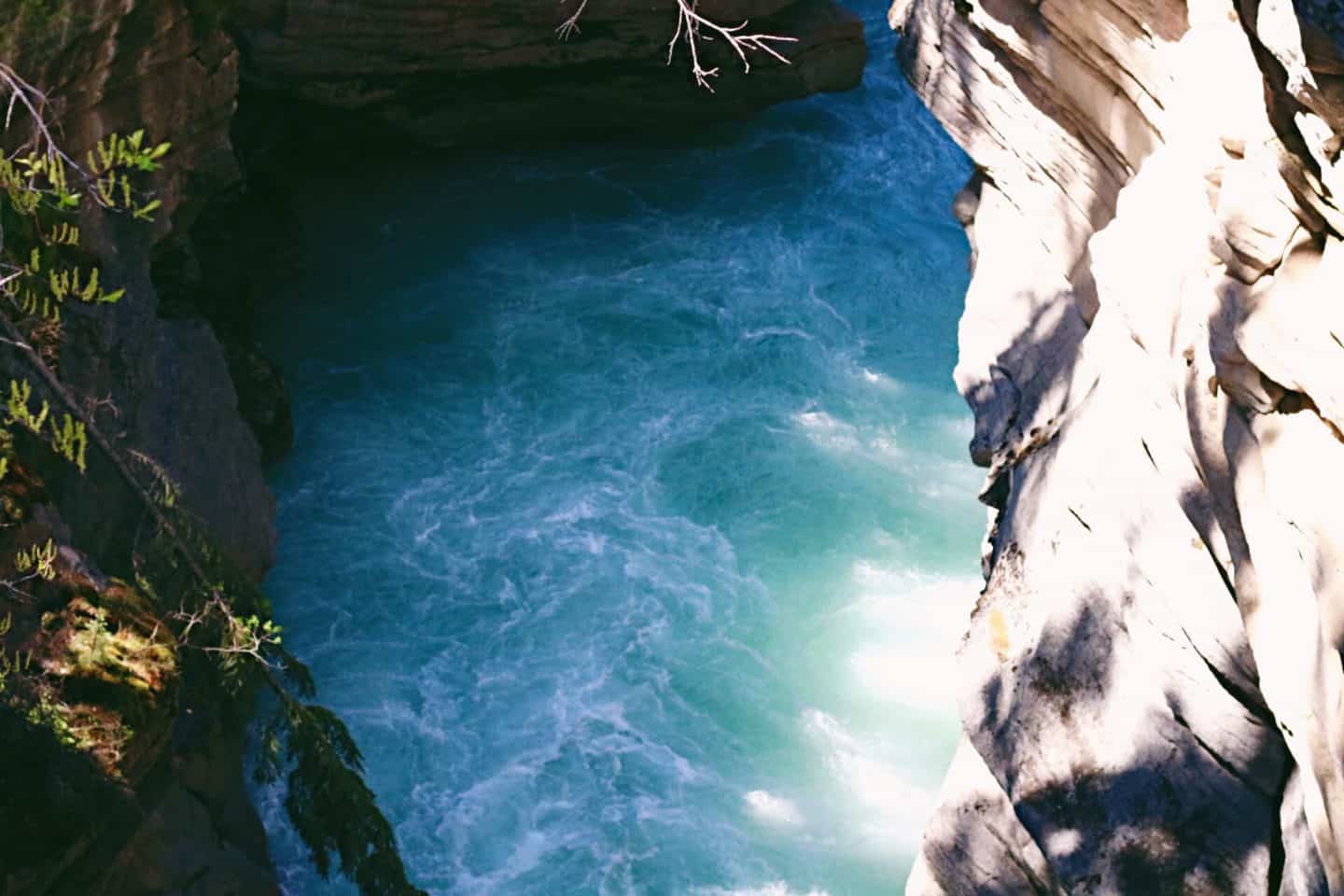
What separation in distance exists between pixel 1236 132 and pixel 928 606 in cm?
592

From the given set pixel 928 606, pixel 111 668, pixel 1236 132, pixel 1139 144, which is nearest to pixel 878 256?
pixel 928 606

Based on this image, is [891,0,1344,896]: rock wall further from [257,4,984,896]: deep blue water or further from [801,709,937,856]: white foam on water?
[257,4,984,896]: deep blue water

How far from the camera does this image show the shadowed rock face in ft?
44.8

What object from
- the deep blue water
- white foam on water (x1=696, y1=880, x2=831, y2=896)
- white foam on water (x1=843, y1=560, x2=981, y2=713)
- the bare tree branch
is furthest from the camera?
white foam on water (x1=843, y1=560, x2=981, y2=713)

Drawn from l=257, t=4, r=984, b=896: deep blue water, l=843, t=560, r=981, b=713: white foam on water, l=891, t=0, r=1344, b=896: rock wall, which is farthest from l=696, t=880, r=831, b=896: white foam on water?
l=843, t=560, r=981, b=713: white foam on water

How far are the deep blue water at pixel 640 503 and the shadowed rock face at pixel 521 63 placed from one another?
0.51 meters

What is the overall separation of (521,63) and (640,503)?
548 cm

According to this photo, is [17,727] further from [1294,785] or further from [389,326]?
[389,326]

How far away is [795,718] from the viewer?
406 inches

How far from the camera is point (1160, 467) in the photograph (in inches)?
249

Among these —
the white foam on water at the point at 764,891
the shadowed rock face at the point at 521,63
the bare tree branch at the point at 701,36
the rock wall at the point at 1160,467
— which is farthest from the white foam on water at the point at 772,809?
the shadowed rock face at the point at 521,63

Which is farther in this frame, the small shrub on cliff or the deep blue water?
the deep blue water

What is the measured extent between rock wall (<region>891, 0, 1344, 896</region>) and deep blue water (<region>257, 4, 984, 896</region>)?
7.32ft

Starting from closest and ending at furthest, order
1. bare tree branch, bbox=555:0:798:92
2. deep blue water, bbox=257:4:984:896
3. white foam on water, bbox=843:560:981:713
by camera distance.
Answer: bare tree branch, bbox=555:0:798:92
deep blue water, bbox=257:4:984:896
white foam on water, bbox=843:560:981:713
